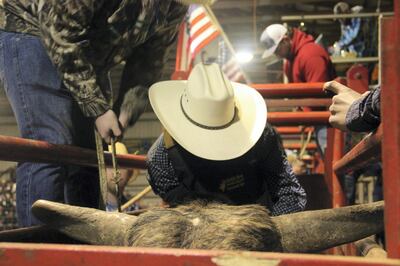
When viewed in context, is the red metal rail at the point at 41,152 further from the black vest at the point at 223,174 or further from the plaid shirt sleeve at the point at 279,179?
the plaid shirt sleeve at the point at 279,179

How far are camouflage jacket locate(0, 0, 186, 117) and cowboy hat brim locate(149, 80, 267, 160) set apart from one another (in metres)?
Result: 0.25

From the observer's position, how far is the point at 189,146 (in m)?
1.98

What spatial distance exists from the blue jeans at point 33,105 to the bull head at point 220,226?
1.84 ft

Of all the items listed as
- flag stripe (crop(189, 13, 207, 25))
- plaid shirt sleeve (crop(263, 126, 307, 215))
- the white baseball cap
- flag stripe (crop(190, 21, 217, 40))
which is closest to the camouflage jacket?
plaid shirt sleeve (crop(263, 126, 307, 215))

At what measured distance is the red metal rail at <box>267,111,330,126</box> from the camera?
→ 10.6 feet

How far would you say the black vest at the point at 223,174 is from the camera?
2221 millimetres

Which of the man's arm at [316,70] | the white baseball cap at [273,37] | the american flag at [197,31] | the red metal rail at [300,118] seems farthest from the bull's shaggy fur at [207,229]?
the american flag at [197,31]

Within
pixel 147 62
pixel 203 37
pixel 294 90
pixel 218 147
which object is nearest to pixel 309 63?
pixel 294 90

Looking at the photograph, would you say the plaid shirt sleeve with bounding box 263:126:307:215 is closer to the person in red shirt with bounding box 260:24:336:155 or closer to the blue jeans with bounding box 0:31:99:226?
the blue jeans with bounding box 0:31:99:226

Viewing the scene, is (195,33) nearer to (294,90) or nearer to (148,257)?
(294,90)

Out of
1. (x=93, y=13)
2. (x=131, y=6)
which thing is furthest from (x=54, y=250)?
(x=131, y=6)

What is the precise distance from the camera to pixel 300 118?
333cm

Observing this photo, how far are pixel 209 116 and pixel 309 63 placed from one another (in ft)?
10.6

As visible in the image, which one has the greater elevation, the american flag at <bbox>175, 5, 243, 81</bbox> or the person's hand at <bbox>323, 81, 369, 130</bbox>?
the american flag at <bbox>175, 5, 243, 81</bbox>
